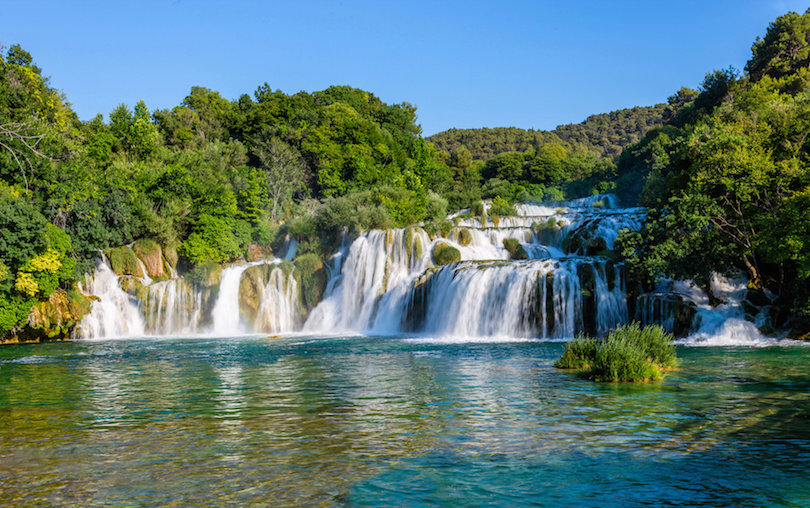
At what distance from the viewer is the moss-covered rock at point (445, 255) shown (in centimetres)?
3856

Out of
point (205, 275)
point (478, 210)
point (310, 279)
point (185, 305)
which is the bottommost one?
point (185, 305)

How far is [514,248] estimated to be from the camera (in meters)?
40.8

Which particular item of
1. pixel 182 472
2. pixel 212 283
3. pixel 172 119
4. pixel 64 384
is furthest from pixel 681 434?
pixel 172 119

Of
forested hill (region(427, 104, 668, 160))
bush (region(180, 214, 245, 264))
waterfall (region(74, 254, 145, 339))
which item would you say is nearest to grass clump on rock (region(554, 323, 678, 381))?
waterfall (region(74, 254, 145, 339))

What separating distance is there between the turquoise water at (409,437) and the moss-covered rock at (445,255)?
20.0 metres

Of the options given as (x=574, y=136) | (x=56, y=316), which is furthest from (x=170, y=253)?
(x=574, y=136)

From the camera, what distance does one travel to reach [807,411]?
37.1ft

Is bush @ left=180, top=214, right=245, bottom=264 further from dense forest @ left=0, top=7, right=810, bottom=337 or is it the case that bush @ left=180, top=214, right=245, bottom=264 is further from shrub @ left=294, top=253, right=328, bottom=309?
shrub @ left=294, top=253, right=328, bottom=309

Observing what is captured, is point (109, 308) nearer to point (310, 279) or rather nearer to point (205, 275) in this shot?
point (205, 275)

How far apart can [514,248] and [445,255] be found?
5184mm

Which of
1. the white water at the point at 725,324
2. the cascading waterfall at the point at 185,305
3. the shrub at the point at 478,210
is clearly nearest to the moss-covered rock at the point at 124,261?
the cascading waterfall at the point at 185,305

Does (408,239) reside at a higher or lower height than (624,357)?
higher

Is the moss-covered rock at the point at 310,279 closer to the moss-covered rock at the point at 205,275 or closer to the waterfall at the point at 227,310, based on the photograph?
the waterfall at the point at 227,310

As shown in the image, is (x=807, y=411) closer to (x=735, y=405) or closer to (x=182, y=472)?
(x=735, y=405)
